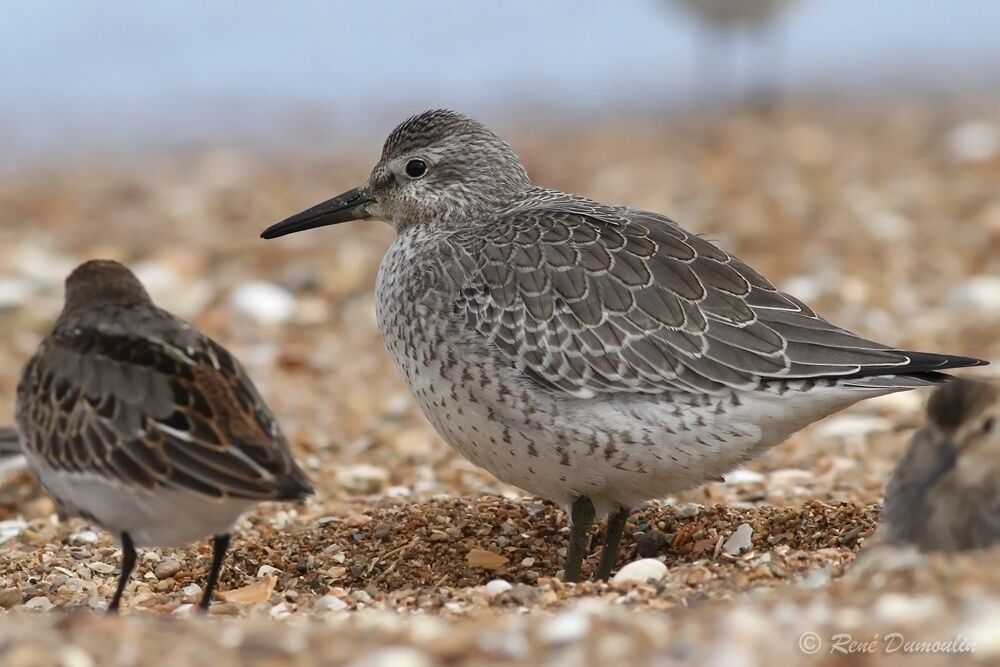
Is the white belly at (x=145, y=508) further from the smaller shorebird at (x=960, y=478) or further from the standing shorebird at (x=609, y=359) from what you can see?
the smaller shorebird at (x=960, y=478)

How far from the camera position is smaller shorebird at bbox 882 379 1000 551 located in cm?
433

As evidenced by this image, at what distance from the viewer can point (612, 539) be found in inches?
226

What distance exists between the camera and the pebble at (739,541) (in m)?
5.57

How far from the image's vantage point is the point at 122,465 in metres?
4.55

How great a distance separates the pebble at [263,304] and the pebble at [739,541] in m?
5.19

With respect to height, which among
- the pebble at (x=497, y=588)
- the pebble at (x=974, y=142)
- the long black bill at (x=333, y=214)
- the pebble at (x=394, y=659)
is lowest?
the pebble at (x=394, y=659)

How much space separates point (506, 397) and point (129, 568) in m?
1.48

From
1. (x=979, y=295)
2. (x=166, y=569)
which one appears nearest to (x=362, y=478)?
(x=166, y=569)

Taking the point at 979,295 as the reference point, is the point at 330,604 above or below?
below

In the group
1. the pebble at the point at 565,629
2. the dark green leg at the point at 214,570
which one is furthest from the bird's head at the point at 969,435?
the dark green leg at the point at 214,570

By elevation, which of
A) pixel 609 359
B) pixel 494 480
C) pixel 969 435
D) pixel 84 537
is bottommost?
pixel 84 537

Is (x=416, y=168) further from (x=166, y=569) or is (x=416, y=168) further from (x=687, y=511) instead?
(x=166, y=569)

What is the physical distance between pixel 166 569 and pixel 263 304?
14.9 ft

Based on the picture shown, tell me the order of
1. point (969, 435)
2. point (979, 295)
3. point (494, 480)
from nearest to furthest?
point (969, 435), point (494, 480), point (979, 295)
